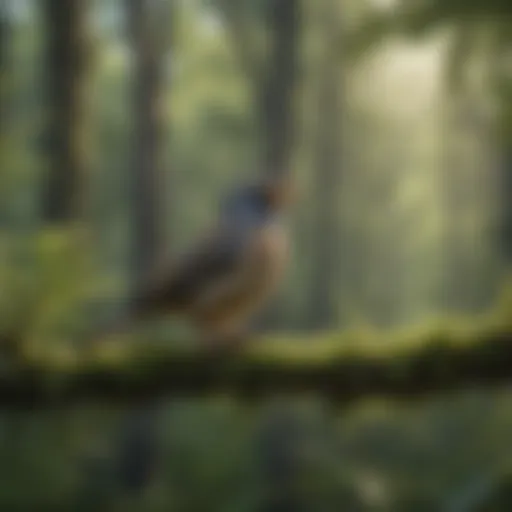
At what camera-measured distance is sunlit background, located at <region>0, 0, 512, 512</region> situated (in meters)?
1.12

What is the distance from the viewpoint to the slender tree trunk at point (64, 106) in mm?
1113

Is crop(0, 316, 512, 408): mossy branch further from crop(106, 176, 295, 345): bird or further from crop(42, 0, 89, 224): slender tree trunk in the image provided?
crop(42, 0, 89, 224): slender tree trunk

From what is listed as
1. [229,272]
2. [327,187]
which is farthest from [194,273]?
[327,187]

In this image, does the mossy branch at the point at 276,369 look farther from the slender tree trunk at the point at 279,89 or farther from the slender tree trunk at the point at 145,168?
the slender tree trunk at the point at 279,89

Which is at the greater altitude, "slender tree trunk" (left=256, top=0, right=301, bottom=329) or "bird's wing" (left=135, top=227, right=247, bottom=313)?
"slender tree trunk" (left=256, top=0, right=301, bottom=329)

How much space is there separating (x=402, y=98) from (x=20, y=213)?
41 cm

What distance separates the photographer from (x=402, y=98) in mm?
1147

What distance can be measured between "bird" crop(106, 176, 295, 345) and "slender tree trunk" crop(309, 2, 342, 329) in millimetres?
38

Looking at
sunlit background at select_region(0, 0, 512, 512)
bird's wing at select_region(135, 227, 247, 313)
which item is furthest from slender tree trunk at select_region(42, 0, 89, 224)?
bird's wing at select_region(135, 227, 247, 313)

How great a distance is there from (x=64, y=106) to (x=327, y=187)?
0.92ft

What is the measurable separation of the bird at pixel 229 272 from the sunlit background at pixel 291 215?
0.05 feet

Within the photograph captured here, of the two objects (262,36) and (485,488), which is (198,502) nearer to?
(485,488)

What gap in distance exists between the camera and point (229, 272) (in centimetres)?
112

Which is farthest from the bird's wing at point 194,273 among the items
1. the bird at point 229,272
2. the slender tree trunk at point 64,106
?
the slender tree trunk at point 64,106
